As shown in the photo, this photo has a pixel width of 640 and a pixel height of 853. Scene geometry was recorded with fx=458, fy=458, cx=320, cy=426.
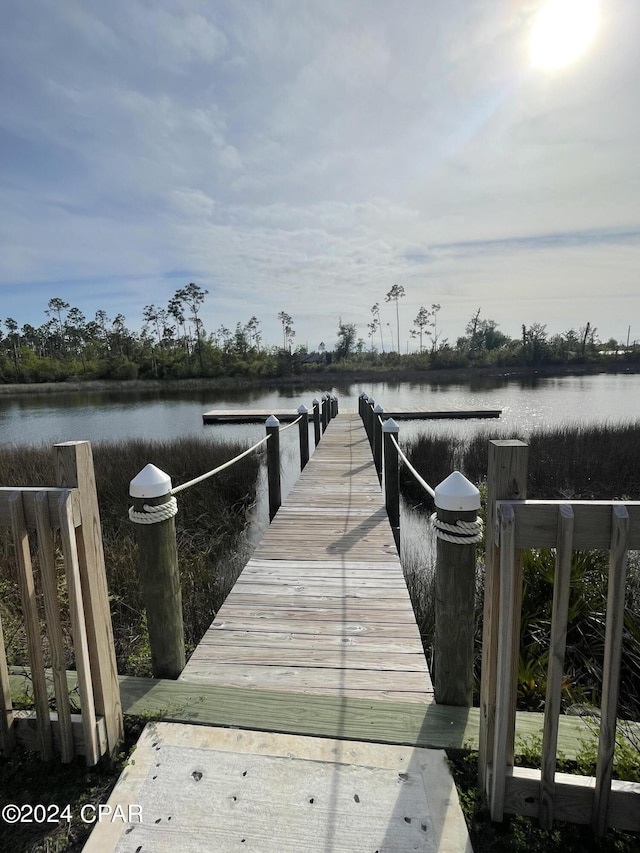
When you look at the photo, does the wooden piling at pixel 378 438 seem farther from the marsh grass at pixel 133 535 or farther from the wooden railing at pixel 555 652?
the wooden railing at pixel 555 652

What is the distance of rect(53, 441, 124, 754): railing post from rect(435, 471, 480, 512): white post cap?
1.35 metres

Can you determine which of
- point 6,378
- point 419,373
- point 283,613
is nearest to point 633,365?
point 419,373

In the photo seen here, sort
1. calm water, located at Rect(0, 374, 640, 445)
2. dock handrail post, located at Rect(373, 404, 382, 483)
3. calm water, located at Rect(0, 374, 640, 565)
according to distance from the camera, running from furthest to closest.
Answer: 1. calm water, located at Rect(0, 374, 640, 445)
2. calm water, located at Rect(0, 374, 640, 565)
3. dock handrail post, located at Rect(373, 404, 382, 483)

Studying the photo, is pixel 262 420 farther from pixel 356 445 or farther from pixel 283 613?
pixel 283 613

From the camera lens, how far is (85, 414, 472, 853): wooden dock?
149 cm

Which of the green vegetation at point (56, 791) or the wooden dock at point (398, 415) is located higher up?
the green vegetation at point (56, 791)

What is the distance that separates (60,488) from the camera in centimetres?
169

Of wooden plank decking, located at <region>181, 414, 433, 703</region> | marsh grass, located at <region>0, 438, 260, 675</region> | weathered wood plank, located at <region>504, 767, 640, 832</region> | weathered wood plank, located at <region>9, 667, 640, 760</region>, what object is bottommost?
marsh grass, located at <region>0, 438, 260, 675</region>

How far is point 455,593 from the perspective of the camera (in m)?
2.01

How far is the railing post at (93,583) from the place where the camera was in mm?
1702

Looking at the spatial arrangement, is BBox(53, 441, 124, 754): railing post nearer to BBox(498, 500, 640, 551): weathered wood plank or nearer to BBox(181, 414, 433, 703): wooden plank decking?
BBox(181, 414, 433, 703): wooden plank decking

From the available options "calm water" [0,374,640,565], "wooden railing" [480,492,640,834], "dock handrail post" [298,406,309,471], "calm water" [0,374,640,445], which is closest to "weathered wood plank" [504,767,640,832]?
"wooden railing" [480,492,640,834]

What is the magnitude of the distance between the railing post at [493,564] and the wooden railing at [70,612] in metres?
1.42

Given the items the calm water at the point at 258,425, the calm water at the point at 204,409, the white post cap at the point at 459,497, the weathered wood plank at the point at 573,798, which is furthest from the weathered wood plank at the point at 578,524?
the calm water at the point at 204,409
